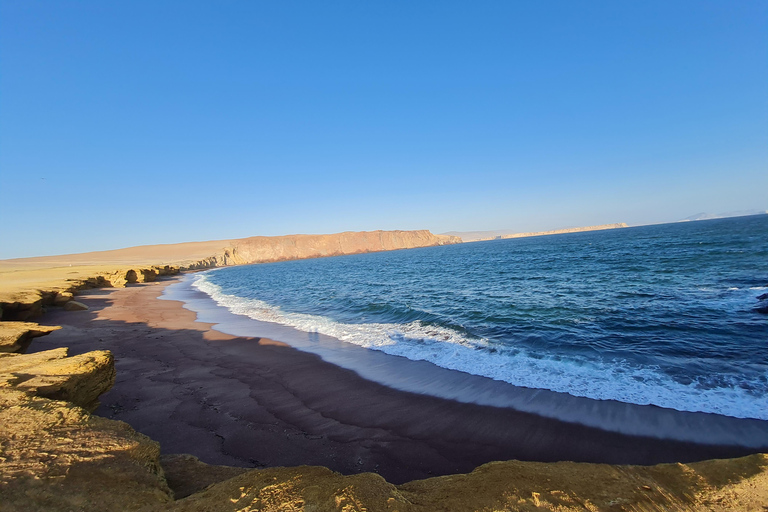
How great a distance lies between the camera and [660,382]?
6.78 metres

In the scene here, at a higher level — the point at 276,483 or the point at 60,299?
the point at 60,299

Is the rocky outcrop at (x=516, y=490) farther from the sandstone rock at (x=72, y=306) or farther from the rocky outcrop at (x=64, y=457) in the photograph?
the sandstone rock at (x=72, y=306)

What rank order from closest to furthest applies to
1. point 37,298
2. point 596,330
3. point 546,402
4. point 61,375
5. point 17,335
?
point 61,375 → point 546,402 → point 17,335 → point 596,330 → point 37,298

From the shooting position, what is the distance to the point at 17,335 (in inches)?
257

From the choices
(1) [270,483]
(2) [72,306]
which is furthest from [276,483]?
(2) [72,306]

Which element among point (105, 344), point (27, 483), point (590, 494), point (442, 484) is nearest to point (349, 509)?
point (442, 484)

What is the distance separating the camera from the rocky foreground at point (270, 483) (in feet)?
7.80

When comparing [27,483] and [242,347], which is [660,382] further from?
[242,347]

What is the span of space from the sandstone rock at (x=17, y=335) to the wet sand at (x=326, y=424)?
77.3 inches

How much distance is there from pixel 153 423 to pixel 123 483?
4022 millimetres

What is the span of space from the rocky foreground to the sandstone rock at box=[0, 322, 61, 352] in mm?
4075

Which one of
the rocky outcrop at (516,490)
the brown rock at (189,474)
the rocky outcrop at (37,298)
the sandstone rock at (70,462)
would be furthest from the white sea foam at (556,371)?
the rocky outcrop at (37,298)

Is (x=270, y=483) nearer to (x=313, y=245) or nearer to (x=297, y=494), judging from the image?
(x=297, y=494)

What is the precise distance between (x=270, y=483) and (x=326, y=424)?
3446 mm
